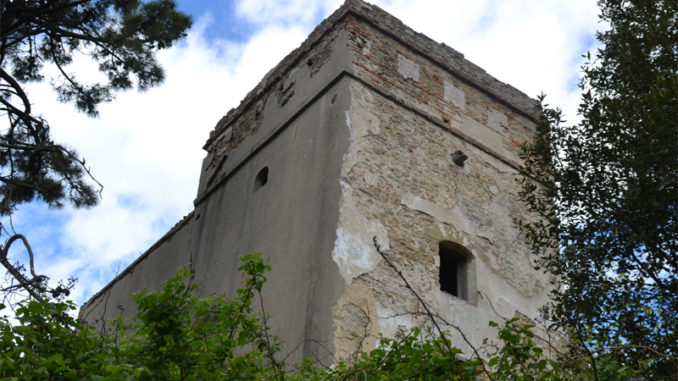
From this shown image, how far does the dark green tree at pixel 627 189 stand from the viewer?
19.1 ft

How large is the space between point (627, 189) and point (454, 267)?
3579 mm

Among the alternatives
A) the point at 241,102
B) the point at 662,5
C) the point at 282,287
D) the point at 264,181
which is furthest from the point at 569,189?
the point at 241,102

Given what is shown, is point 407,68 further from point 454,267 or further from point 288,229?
point 288,229

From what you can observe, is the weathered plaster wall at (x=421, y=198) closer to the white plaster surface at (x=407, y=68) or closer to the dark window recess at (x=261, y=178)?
the white plaster surface at (x=407, y=68)

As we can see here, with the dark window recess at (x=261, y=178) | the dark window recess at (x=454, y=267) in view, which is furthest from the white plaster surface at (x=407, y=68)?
the dark window recess at (x=454, y=267)

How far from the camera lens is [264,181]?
415 inches

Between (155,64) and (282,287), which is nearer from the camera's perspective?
(282,287)

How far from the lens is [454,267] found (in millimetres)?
9531

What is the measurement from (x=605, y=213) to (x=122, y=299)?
961cm

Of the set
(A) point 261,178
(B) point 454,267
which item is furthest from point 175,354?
(A) point 261,178

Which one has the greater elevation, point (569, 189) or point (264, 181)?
point (264, 181)

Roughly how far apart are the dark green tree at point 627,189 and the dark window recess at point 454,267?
7.11ft

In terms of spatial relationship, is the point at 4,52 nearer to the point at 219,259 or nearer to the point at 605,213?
the point at 219,259

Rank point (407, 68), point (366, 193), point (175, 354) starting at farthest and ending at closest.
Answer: point (407, 68), point (366, 193), point (175, 354)
